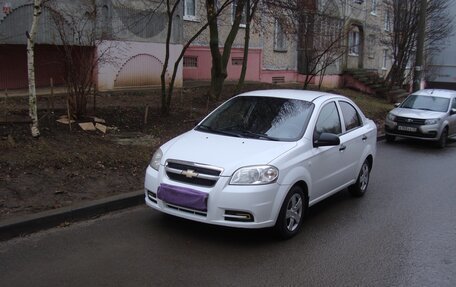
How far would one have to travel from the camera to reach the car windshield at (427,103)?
47.8 feet

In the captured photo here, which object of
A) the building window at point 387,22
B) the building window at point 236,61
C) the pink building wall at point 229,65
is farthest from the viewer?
the building window at point 387,22

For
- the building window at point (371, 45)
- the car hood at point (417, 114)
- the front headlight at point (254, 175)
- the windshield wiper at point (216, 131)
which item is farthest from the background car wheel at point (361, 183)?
the building window at point (371, 45)

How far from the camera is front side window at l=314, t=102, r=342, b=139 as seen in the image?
252 inches

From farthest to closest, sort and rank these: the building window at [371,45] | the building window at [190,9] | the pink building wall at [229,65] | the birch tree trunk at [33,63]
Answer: the building window at [371,45] → the pink building wall at [229,65] → the building window at [190,9] → the birch tree trunk at [33,63]

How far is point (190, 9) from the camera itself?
19156mm

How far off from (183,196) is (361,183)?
354cm

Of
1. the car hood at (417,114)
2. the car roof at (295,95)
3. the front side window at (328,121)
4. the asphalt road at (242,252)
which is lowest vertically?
the asphalt road at (242,252)

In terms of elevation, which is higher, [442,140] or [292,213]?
[292,213]

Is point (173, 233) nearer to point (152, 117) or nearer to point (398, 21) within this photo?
point (152, 117)

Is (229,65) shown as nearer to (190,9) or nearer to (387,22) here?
(190,9)

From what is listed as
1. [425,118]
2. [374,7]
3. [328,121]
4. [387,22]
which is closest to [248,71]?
[425,118]

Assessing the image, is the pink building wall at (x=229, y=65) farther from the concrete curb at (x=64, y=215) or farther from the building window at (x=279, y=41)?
the concrete curb at (x=64, y=215)

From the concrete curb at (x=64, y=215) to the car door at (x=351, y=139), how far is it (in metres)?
2.87

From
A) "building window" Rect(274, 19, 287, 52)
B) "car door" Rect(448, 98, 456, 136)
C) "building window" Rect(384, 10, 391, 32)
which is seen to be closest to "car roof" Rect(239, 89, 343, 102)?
"car door" Rect(448, 98, 456, 136)
